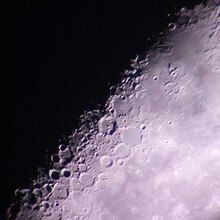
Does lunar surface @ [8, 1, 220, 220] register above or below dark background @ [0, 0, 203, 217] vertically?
below

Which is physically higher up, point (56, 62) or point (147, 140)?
point (56, 62)

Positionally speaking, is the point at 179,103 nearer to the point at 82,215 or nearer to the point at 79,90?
the point at 79,90

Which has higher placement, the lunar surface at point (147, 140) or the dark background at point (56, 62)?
the dark background at point (56, 62)
